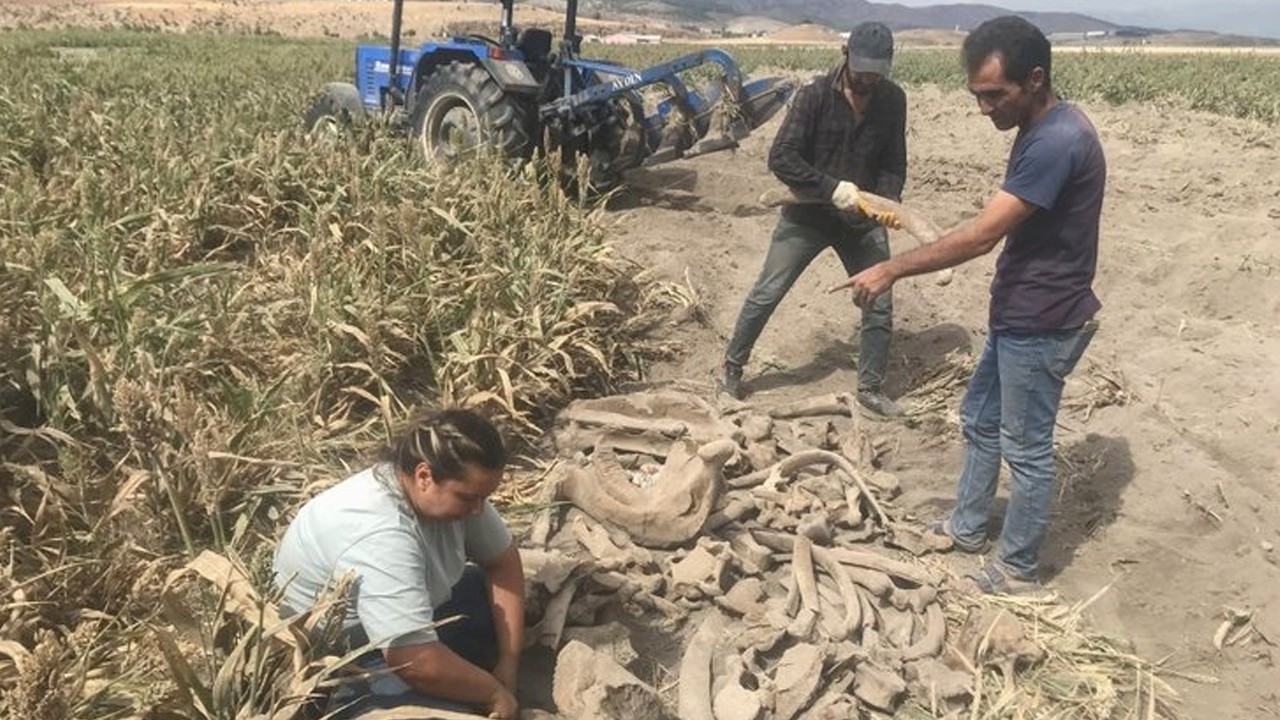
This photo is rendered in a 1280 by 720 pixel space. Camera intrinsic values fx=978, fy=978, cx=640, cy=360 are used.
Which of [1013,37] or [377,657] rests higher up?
[1013,37]

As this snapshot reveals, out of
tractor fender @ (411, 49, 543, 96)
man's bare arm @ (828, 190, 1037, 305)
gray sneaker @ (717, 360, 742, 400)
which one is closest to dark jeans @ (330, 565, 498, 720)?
man's bare arm @ (828, 190, 1037, 305)

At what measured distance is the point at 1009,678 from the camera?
8.65 feet

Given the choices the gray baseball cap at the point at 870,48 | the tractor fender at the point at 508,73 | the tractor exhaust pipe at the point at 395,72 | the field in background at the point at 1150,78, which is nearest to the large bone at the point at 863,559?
the gray baseball cap at the point at 870,48

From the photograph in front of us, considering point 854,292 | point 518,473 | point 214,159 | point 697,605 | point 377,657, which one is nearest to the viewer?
point 377,657

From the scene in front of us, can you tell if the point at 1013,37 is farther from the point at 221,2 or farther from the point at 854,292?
the point at 221,2

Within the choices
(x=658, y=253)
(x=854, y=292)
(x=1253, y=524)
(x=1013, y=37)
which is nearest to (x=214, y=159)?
(x=658, y=253)

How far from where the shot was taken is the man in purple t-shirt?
2.67 metres

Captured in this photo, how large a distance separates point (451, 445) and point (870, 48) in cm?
251

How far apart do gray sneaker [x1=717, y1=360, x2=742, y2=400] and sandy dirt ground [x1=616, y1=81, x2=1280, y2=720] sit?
0.10 metres

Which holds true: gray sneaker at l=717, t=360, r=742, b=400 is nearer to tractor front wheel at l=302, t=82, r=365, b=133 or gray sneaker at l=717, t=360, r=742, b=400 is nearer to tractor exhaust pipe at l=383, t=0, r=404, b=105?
tractor front wheel at l=302, t=82, r=365, b=133

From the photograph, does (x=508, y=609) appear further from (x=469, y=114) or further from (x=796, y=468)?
(x=469, y=114)

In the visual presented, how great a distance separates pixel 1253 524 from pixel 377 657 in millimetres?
3012

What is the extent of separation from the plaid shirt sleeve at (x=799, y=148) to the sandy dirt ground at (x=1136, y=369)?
41.3 inches

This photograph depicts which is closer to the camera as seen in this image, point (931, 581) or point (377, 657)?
point (377, 657)
